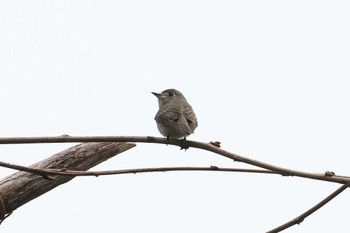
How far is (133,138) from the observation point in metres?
4.68

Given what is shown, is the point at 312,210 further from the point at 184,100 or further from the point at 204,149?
the point at 184,100

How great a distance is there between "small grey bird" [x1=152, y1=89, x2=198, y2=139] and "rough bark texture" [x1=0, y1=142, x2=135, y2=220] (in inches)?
40.3

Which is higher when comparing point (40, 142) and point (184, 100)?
point (184, 100)

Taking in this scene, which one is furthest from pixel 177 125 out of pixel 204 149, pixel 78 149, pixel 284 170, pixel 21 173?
pixel 284 170

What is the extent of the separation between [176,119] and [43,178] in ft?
6.69

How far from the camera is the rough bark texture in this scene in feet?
19.7

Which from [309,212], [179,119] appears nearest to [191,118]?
[179,119]

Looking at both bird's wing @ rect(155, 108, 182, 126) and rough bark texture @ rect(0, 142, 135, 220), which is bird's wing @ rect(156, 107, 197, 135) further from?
rough bark texture @ rect(0, 142, 135, 220)

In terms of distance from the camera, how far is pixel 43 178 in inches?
231

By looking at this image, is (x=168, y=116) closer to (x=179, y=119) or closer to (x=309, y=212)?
(x=179, y=119)

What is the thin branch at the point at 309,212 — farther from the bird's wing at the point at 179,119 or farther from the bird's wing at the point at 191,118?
the bird's wing at the point at 191,118

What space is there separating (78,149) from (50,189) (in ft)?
1.29

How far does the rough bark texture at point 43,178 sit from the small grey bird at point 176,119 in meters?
1.02

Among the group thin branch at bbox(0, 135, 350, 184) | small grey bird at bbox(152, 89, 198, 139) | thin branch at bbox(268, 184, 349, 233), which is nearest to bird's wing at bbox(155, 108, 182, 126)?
small grey bird at bbox(152, 89, 198, 139)
